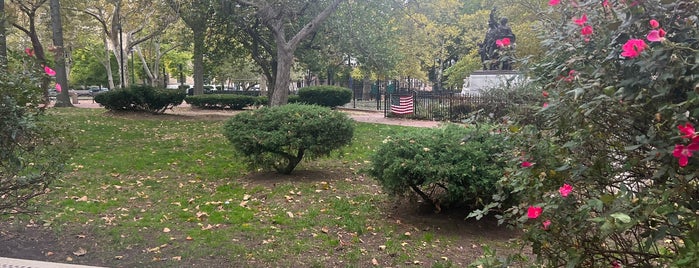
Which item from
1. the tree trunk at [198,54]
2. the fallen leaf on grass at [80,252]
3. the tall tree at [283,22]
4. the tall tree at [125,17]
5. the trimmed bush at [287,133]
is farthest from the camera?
the tall tree at [125,17]

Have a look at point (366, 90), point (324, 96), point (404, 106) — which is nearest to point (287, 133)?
point (404, 106)

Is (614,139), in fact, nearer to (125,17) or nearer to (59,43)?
(59,43)

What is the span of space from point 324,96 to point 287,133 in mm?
17377

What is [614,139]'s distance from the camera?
6.73ft

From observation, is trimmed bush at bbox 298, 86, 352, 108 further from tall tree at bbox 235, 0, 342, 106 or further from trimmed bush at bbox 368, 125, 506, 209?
trimmed bush at bbox 368, 125, 506, 209

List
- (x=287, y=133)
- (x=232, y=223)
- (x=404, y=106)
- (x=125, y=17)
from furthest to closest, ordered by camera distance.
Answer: (x=125, y=17), (x=404, y=106), (x=287, y=133), (x=232, y=223)

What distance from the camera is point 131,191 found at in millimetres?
6645

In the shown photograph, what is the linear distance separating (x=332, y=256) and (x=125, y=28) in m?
29.9

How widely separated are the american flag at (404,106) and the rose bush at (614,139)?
16651mm

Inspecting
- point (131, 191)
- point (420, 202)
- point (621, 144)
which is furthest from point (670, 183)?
point (131, 191)

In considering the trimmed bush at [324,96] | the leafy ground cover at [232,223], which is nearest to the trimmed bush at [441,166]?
the leafy ground cover at [232,223]

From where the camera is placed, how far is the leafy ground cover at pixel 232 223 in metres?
4.37

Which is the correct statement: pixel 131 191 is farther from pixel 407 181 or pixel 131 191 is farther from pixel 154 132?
pixel 154 132

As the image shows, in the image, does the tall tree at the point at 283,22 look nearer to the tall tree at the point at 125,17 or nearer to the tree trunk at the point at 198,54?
the tree trunk at the point at 198,54
